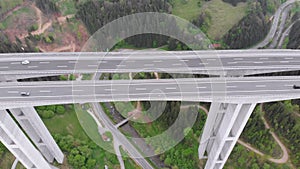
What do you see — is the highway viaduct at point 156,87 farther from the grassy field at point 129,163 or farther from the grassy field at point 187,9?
the grassy field at point 187,9

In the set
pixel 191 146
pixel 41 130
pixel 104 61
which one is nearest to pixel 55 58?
pixel 104 61

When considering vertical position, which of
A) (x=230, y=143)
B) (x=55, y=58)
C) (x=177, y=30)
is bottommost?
(x=230, y=143)

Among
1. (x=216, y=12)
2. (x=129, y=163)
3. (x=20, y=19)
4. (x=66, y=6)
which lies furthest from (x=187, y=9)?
(x=129, y=163)

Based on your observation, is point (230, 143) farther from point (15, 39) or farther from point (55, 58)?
point (15, 39)

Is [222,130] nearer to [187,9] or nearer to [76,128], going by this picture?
[76,128]

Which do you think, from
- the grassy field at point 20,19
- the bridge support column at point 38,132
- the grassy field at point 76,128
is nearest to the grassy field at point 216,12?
the grassy field at point 76,128

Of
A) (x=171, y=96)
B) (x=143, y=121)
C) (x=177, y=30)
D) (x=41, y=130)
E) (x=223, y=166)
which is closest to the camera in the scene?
(x=171, y=96)
